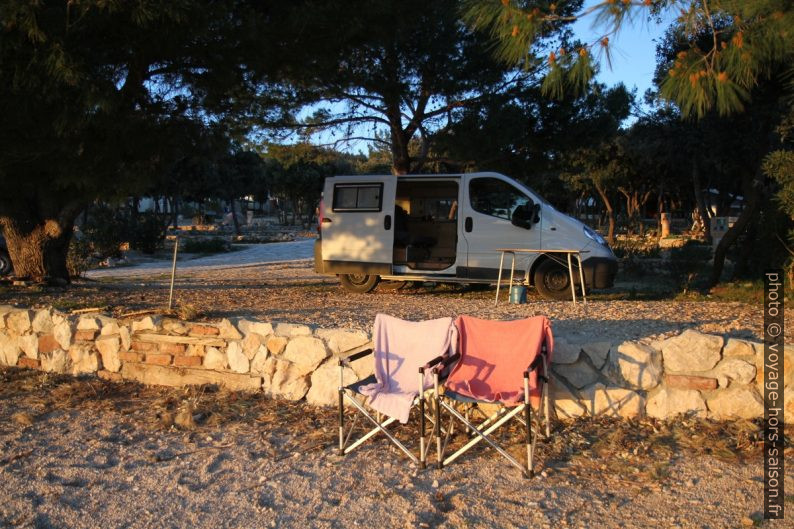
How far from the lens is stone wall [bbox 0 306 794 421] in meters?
4.70

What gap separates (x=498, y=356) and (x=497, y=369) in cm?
9

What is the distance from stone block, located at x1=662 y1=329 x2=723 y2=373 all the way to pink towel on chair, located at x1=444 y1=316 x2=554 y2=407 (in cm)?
102

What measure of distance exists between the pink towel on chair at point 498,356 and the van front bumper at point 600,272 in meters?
A: 4.43

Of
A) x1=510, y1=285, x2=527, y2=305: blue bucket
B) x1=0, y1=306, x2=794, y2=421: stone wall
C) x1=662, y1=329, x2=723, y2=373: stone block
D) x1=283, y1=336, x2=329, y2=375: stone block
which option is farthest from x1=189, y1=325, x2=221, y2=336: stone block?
x1=662, y1=329, x2=723, y2=373: stone block

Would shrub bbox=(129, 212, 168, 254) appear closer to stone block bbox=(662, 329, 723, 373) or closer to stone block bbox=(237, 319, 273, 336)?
stone block bbox=(237, 319, 273, 336)

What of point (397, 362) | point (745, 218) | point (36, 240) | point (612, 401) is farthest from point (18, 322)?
point (745, 218)

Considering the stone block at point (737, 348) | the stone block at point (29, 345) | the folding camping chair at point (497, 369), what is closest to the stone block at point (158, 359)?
the stone block at point (29, 345)

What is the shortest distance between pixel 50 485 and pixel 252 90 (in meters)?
6.56

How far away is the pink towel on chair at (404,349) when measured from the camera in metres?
4.50

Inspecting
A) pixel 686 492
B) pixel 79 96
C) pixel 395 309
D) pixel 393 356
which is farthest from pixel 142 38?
pixel 686 492

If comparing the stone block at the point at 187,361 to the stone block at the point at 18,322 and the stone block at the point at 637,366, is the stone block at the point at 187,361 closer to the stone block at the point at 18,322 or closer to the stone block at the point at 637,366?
the stone block at the point at 18,322

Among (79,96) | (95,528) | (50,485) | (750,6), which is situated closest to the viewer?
(95,528)

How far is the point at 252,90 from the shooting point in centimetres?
933

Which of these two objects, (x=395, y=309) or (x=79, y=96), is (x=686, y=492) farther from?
(x=79, y=96)
